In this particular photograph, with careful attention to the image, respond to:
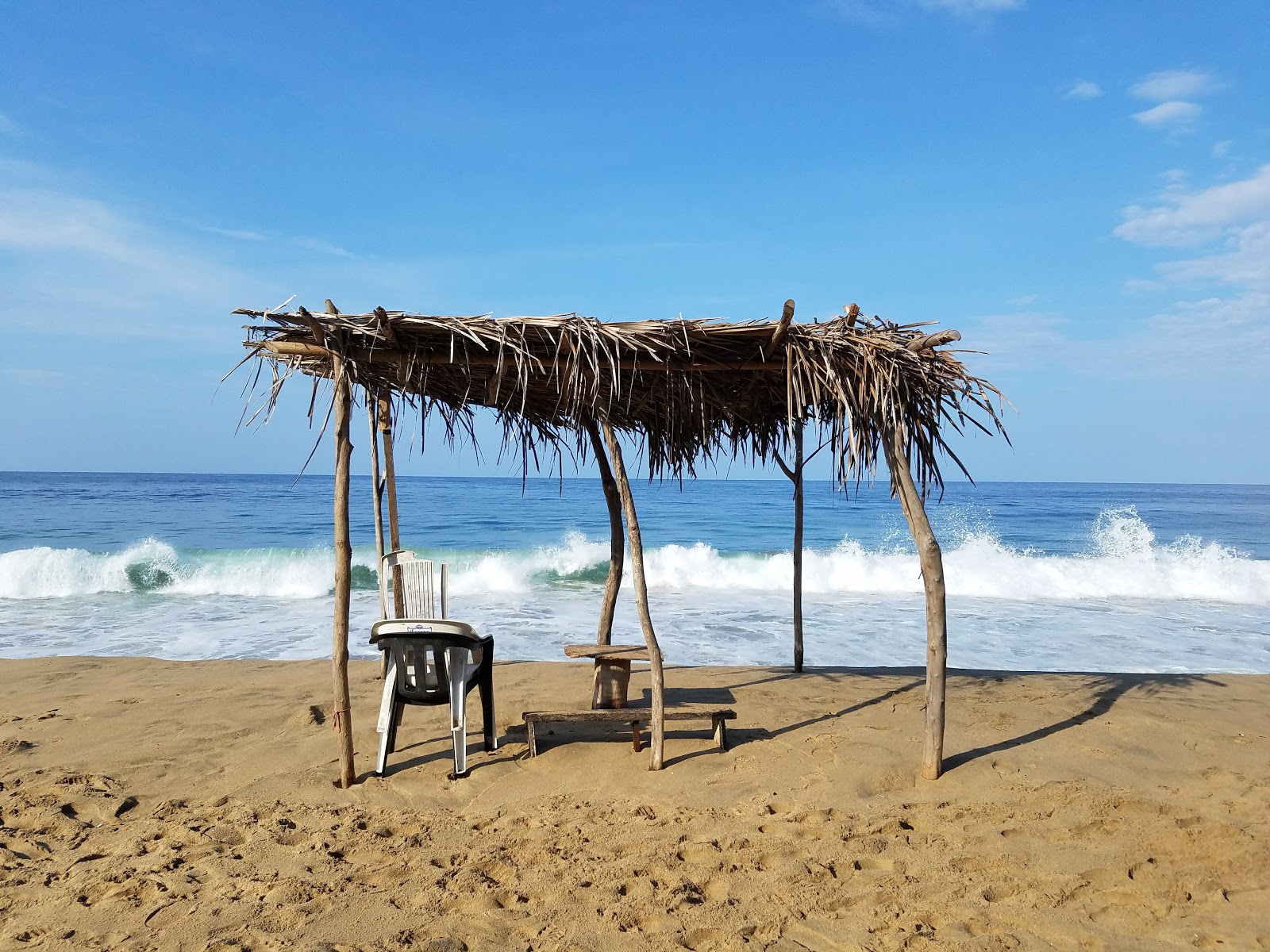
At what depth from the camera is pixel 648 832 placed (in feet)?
11.8

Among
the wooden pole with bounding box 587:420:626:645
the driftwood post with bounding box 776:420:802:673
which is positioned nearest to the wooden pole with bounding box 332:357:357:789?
the wooden pole with bounding box 587:420:626:645

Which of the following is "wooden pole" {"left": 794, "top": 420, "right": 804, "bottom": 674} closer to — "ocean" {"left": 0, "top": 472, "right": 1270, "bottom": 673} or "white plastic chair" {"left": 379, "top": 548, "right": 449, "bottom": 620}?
"ocean" {"left": 0, "top": 472, "right": 1270, "bottom": 673}

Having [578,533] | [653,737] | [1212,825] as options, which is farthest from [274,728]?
[578,533]

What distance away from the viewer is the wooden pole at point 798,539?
237 inches

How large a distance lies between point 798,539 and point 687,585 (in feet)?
31.3

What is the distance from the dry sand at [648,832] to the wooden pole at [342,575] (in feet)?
0.90

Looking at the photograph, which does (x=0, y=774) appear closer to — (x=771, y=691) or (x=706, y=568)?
(x=771, y=691)

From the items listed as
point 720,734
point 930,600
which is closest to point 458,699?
point 720,734

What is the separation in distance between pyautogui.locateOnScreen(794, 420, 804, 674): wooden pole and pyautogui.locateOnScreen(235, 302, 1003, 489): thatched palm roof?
1.06m

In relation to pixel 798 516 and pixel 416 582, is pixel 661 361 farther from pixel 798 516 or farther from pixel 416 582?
pixel 798 516

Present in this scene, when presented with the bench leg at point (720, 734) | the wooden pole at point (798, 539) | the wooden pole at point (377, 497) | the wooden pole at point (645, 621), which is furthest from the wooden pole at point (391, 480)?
the wooden pole at point (798, 539)

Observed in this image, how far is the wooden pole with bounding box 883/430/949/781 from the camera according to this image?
13.4 ft

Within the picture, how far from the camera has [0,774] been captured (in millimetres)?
4336

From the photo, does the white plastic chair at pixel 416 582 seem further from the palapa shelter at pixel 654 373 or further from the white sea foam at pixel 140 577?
the white sea foam at pixel 140 577
